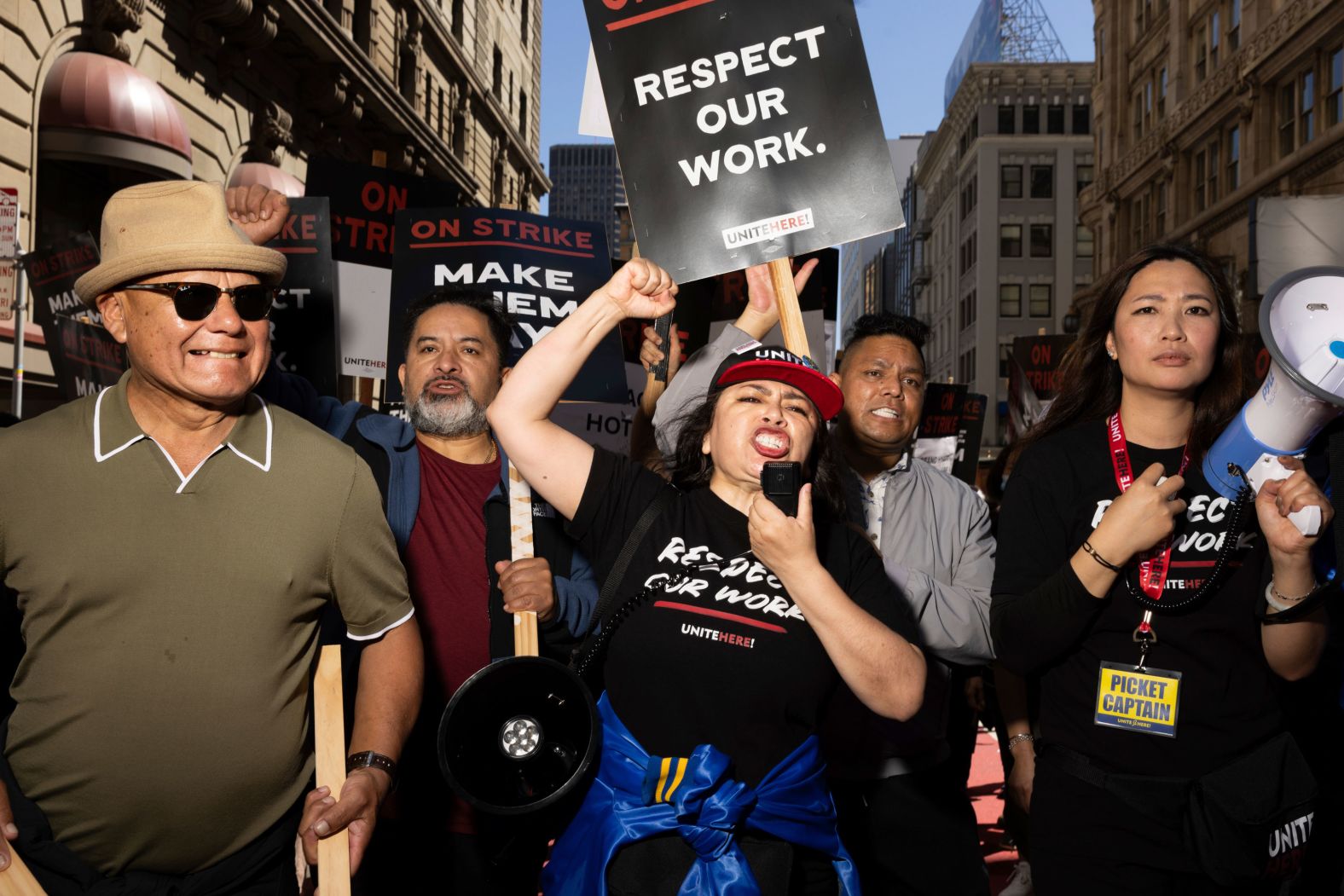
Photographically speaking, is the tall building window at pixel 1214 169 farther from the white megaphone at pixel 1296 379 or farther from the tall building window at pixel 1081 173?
the white megaphone at pixel 1296 379

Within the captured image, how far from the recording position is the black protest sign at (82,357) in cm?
672

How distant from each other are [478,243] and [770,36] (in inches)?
66.2

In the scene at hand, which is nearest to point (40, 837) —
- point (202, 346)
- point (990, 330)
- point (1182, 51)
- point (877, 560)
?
point (202, 346)

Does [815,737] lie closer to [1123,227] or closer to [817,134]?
[817,134]

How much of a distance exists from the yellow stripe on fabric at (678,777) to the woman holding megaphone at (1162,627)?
0.87 meters

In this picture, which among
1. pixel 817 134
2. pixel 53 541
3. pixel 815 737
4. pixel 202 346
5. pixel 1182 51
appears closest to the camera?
pixel 53 541

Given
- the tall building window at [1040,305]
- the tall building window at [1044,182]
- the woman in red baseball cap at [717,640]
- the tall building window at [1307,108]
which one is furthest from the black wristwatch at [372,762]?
the tall building window at [1044,182]

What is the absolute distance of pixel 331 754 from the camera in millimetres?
2174

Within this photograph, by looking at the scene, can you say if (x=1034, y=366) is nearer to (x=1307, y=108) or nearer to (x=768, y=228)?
(x=768, y=228)

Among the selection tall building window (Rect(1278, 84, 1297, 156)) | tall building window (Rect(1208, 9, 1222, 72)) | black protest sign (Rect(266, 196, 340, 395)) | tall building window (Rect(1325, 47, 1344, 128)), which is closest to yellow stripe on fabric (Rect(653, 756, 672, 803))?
black protest sign (Rect(266, 196, 340, 395))

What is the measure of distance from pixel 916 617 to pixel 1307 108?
2624 centimetres

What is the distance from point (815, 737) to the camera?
247 centimetres

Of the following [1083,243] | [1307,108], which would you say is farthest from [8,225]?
[1083,243]

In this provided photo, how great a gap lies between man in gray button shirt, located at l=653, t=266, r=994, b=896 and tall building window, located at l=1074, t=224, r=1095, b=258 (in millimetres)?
55374
